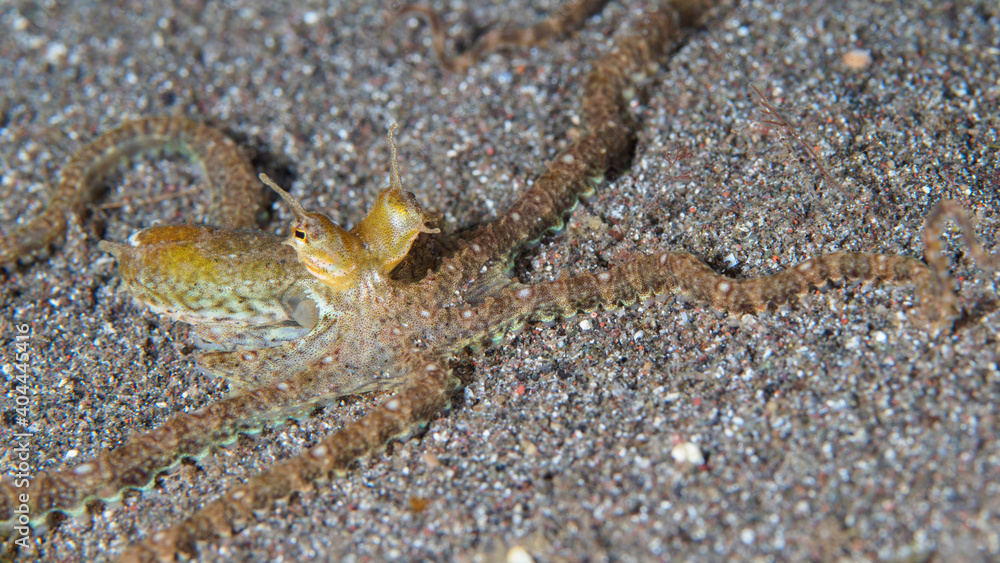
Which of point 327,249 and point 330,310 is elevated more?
point 327,249

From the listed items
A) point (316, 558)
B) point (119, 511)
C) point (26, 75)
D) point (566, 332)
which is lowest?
point (566, 332)

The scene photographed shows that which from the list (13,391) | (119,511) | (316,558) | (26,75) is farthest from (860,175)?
(26,75)

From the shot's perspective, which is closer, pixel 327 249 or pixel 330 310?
pixel 327 249

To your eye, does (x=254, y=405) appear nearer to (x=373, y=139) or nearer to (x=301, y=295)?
(x=301, y=295)

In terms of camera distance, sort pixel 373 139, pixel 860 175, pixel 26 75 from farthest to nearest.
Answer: pixel 26 75
pixel 373 139
pixel 860 175

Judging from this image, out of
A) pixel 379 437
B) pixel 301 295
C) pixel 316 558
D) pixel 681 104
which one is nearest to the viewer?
pixel 316 558

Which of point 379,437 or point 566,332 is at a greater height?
point 379,437

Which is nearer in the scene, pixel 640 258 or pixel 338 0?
pixel 640 258
